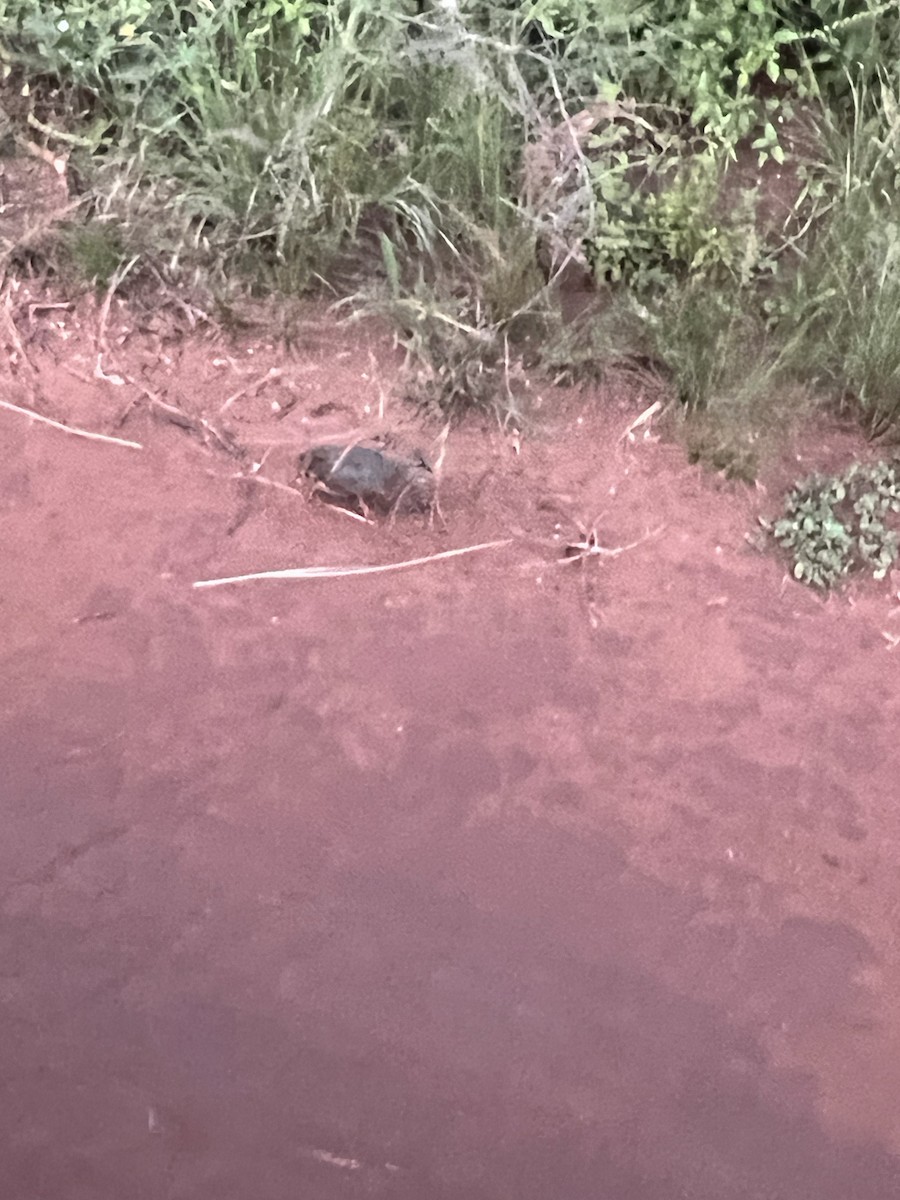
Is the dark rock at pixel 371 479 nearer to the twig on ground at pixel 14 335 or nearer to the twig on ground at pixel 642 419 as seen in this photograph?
the twig on ground at pixel 642 419

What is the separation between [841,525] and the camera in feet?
8.45

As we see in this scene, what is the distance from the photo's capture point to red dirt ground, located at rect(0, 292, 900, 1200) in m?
1.84

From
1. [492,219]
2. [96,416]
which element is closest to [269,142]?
[492,219]

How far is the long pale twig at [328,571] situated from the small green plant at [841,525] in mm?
757

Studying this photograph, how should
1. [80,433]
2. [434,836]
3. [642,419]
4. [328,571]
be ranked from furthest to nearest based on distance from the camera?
[642,419] < [80,433] < [328,571] < [434,836]

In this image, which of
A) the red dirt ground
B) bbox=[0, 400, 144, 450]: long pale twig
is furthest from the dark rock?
bbox=[0, 400, 144, 450]: long pale twig

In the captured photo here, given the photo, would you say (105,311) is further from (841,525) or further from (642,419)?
(841,525)

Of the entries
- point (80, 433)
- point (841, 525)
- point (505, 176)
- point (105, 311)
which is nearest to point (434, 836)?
point (841, 525)

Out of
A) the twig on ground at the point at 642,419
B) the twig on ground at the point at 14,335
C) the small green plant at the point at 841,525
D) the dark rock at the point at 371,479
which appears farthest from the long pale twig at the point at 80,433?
the small green plant at the point at 841,525

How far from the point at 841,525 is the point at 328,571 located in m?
1.28

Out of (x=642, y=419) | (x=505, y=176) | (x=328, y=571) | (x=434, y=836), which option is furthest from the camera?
(x=505, y=176)

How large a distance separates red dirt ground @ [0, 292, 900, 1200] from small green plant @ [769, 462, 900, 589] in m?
0.07

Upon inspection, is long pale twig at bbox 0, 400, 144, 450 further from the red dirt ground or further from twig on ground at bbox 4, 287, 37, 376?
twig on ground at bbox 4, 287, 37, 376

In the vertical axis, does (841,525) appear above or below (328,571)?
above
